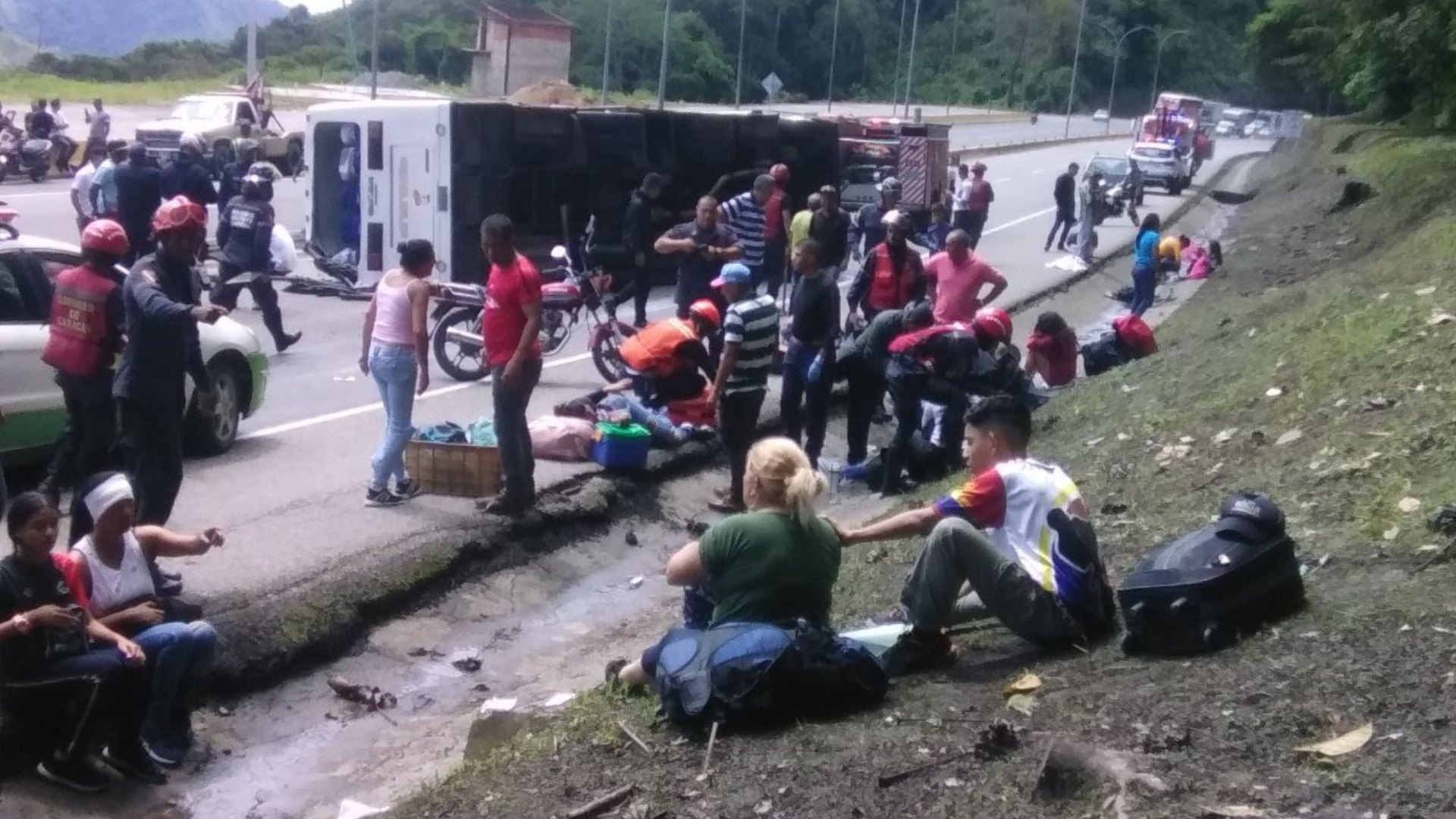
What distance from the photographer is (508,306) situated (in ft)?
30.9

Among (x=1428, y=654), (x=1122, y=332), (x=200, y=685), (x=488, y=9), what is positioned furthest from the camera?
(x=488, y=9)

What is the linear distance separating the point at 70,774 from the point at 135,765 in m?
0.28

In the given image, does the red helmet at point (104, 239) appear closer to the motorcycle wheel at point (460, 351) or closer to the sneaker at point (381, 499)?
the sneaker at point (381, 499)

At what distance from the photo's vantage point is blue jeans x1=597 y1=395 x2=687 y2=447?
11812 millimetres

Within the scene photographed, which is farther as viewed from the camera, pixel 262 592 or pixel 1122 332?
pixel 1122 332

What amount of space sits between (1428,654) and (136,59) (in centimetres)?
7940

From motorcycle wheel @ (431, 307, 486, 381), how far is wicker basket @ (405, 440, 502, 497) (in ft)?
14.5

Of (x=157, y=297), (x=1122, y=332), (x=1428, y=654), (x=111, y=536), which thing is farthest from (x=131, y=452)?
(x=1122, y=332)

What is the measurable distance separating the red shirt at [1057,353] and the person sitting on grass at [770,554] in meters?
7.82

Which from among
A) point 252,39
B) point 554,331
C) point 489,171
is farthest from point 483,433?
point 252,39

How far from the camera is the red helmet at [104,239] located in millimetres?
7988

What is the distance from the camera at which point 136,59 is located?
7638cm

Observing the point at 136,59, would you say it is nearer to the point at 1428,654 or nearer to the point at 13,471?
the point at 13,471

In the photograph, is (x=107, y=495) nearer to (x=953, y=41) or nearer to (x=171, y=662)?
(x=171, y=662)
